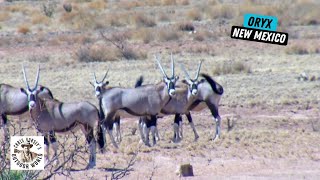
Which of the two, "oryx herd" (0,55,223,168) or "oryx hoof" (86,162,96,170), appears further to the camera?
"oryx herd" (0,55,223,168)

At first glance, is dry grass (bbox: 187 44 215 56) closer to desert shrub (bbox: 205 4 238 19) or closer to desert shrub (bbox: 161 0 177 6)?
desert shrub (bbox: 205 4 238 19)

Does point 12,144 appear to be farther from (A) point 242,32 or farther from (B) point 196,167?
(A) point 242,32

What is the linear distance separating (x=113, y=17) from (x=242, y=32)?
1242 cm

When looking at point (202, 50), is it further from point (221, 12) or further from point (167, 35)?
point (221, 12)

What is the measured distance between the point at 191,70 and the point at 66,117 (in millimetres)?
13114

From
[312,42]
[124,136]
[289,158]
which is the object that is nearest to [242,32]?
[312,42]

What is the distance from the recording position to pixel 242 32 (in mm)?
37938

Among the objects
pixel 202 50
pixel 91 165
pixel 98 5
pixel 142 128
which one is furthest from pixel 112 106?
pixel 98 5

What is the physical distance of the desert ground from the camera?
18.2 metres

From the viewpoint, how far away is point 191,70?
3075 centimetres

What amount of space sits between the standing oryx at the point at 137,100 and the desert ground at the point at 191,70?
25.0 inches

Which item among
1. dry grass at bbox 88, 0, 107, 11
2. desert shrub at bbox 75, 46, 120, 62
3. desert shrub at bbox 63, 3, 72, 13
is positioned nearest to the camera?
desert shrub at bbox 75, 46, 120, 62

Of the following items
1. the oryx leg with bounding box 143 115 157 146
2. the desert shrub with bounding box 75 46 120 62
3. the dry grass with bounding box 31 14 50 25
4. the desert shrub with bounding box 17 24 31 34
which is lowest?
the oryx leg with bounding box 143 115 157 146

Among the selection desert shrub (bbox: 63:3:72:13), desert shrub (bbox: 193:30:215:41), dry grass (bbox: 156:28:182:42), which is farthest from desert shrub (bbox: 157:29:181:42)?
desert shrub (bbox: 63:3:72:13)
